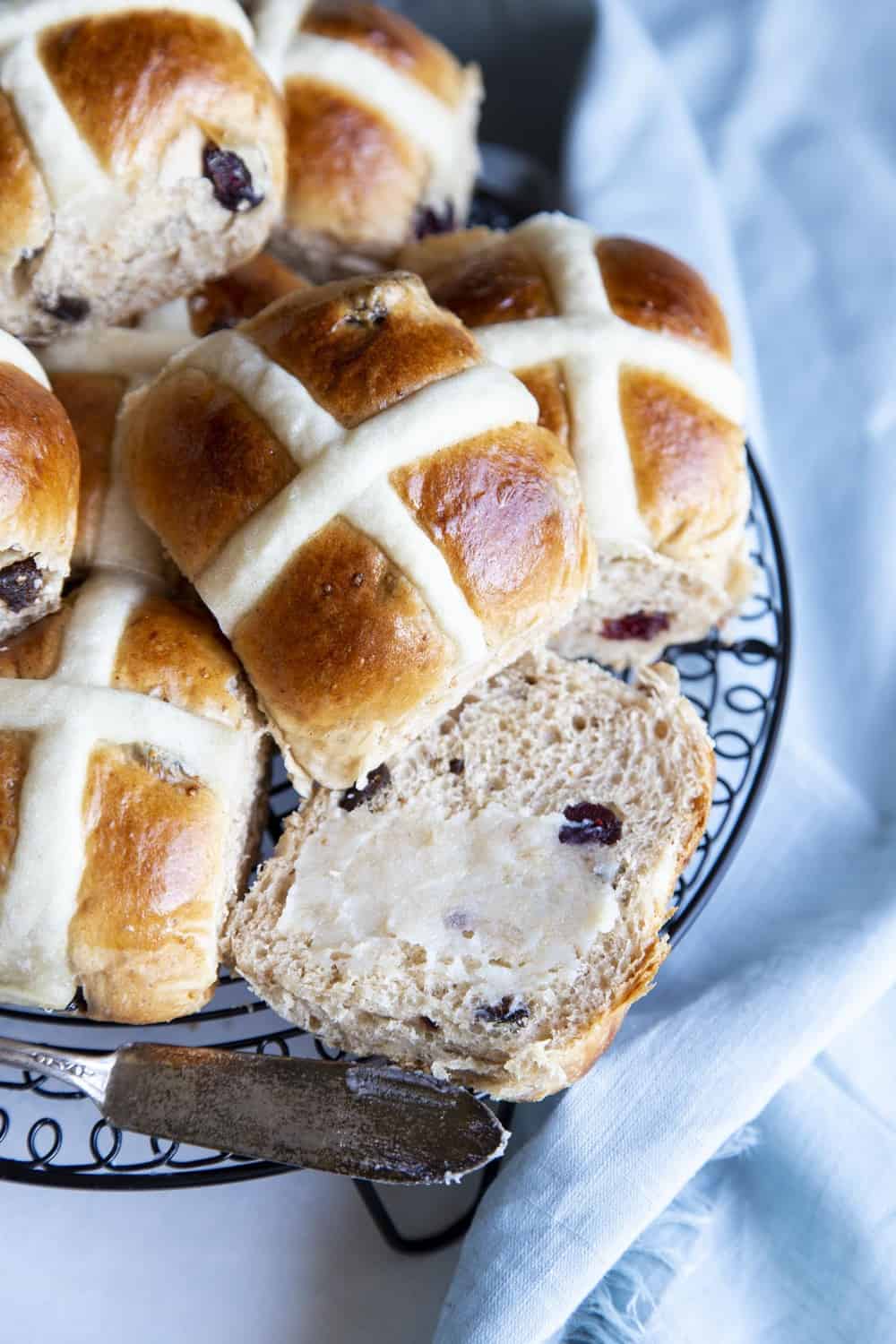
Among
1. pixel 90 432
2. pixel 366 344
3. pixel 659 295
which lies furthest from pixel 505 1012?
pixel 659 295

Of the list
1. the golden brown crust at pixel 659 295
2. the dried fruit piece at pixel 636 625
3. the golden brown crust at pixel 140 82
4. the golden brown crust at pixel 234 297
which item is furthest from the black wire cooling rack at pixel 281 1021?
the golden brown crust at pixel 140 82

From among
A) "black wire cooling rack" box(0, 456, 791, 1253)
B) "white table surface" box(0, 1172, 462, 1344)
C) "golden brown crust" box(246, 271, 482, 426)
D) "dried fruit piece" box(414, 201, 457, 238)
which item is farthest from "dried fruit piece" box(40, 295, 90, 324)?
"white table surface" box(0, 1172, 462, 1344)

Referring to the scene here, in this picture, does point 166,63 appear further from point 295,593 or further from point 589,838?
point 589,838

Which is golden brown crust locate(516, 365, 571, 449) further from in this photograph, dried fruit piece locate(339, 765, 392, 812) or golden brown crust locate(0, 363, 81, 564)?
golden brown crust locate(0, 363, 81, 564)

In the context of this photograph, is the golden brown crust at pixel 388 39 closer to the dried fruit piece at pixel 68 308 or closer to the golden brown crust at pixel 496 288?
the golden brown crust at pixel 496 288

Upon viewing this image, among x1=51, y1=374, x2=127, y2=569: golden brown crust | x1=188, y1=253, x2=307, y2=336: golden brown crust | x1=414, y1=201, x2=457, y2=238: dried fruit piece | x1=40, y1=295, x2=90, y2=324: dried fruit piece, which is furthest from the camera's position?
A: x1=414, y1=201, x2=457, y2=238: dried fruit piece

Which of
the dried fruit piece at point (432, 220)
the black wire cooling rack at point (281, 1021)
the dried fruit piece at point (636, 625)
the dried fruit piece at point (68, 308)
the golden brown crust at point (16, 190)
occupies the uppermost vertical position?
the dried fruit piece at point (432, 220)

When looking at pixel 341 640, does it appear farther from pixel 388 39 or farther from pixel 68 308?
pixel 388 39
